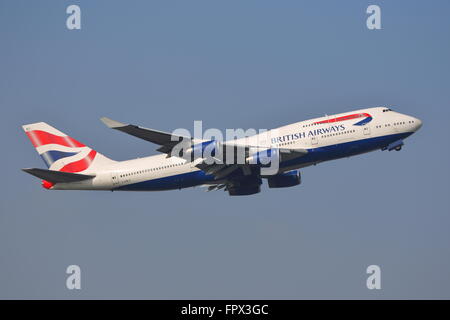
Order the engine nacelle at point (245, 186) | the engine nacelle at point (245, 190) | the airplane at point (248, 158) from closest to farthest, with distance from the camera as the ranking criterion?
the airplane at point (248, 158), the engine nacelle at point (245, 186), the engine nacelle at point (245, 190)

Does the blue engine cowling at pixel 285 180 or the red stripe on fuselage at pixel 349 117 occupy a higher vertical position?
the red stripe on fuselage at pixel 349 117

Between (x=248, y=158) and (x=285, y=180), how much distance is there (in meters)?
6.21

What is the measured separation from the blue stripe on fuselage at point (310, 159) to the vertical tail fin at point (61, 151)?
3677mm

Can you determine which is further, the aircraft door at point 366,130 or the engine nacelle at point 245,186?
the engine nacelle at point 245,186

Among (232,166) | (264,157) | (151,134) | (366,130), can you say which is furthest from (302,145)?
(151,134)

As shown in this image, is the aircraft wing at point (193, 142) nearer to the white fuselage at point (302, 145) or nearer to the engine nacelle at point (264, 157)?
the engine nacelle at point (264, 157)

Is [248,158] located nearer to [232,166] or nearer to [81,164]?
[232,166]

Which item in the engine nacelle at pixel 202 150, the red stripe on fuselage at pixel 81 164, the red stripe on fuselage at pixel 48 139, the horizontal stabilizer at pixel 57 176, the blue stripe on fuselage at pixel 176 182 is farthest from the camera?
the red stripe on fuselage at pixel 48 139

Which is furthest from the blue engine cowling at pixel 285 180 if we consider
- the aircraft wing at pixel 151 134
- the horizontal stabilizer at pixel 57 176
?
the horizontal stabilizer at pixel 57 176

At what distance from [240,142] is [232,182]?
128 inches

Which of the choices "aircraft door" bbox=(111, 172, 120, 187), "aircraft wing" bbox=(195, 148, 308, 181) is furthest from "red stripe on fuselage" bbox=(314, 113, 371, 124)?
"aircraft door" bbox=(111, 172, 120, 187)

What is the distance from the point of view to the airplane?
55438mm

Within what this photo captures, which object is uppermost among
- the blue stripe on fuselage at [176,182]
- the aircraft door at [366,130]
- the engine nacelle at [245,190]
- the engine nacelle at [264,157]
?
the aircraft door at [366,130]

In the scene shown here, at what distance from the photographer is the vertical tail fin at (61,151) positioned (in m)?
60.4
